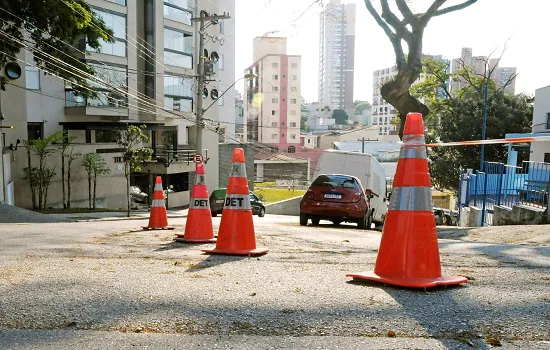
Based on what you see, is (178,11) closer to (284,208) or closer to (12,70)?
(284,208)

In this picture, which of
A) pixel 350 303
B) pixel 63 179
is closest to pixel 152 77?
pixel 63 179

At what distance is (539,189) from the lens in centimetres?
1223

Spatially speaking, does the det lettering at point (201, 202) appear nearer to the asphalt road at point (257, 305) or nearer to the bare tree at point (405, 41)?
the asphalt road at point (257, 305)

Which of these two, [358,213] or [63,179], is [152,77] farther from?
[358,213]

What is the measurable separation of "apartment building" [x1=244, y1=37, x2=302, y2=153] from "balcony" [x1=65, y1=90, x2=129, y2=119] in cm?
6211

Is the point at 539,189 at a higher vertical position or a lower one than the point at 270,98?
lower

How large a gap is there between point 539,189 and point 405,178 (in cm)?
940

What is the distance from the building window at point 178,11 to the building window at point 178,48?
925 millimetres

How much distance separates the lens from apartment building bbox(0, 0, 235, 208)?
24.7m

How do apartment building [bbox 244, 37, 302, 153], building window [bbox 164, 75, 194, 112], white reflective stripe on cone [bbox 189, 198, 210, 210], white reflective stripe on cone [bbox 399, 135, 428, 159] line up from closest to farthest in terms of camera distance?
white reflective stripe on cone [bbox 399, 135, 428, 159], white reflective stripe on cone [bbox 189, 198, 210, 210], building window [bbox 164, 75, 194, 112], apartment building [bbox 244, 37, 302, 153]

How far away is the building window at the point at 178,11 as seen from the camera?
3750 cm

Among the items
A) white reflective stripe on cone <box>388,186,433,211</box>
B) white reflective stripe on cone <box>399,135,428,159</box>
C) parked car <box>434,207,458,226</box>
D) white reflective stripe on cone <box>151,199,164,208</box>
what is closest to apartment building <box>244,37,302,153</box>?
parked car <box>434,207,458,226</box>

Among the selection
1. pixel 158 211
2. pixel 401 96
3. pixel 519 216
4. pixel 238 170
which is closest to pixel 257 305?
pixel 238 170

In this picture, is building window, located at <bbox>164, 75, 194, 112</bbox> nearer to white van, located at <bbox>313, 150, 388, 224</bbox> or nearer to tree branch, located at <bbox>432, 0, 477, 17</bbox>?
white van, located at <bbox>313, 150, 388, 224</bbox>
